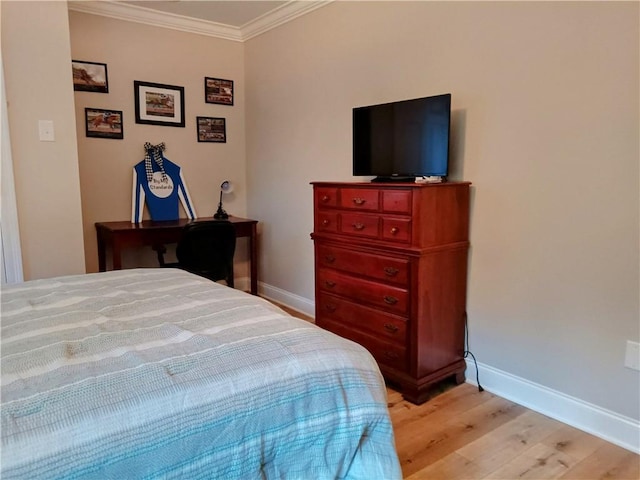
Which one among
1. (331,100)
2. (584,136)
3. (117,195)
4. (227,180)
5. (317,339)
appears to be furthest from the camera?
(227,180)

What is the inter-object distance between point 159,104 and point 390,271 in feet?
9.08

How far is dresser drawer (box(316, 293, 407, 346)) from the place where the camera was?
249 cm

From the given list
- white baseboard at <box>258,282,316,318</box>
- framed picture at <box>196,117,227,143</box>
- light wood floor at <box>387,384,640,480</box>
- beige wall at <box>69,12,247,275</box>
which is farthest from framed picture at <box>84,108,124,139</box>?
light wood floor at <box>387,384,640,480</box>

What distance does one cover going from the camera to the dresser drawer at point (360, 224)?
253cm

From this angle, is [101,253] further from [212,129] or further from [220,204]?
[212,129]

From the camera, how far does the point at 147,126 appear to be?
13.3ft

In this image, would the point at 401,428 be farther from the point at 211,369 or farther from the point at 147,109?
the point at 147,109

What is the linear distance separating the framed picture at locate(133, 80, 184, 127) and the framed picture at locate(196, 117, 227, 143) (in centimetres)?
19

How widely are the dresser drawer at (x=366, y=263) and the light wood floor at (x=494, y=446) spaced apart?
0.66 meters

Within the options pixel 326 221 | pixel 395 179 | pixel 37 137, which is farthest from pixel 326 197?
pixel 37 137

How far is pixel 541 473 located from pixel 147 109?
12.6 feet

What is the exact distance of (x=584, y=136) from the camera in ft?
6.89

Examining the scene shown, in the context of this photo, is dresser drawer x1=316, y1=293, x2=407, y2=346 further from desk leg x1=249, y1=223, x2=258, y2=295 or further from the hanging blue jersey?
the hanging blue jersey

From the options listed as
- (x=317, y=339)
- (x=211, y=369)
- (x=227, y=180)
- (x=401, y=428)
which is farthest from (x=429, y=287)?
(x=227, y=180)
